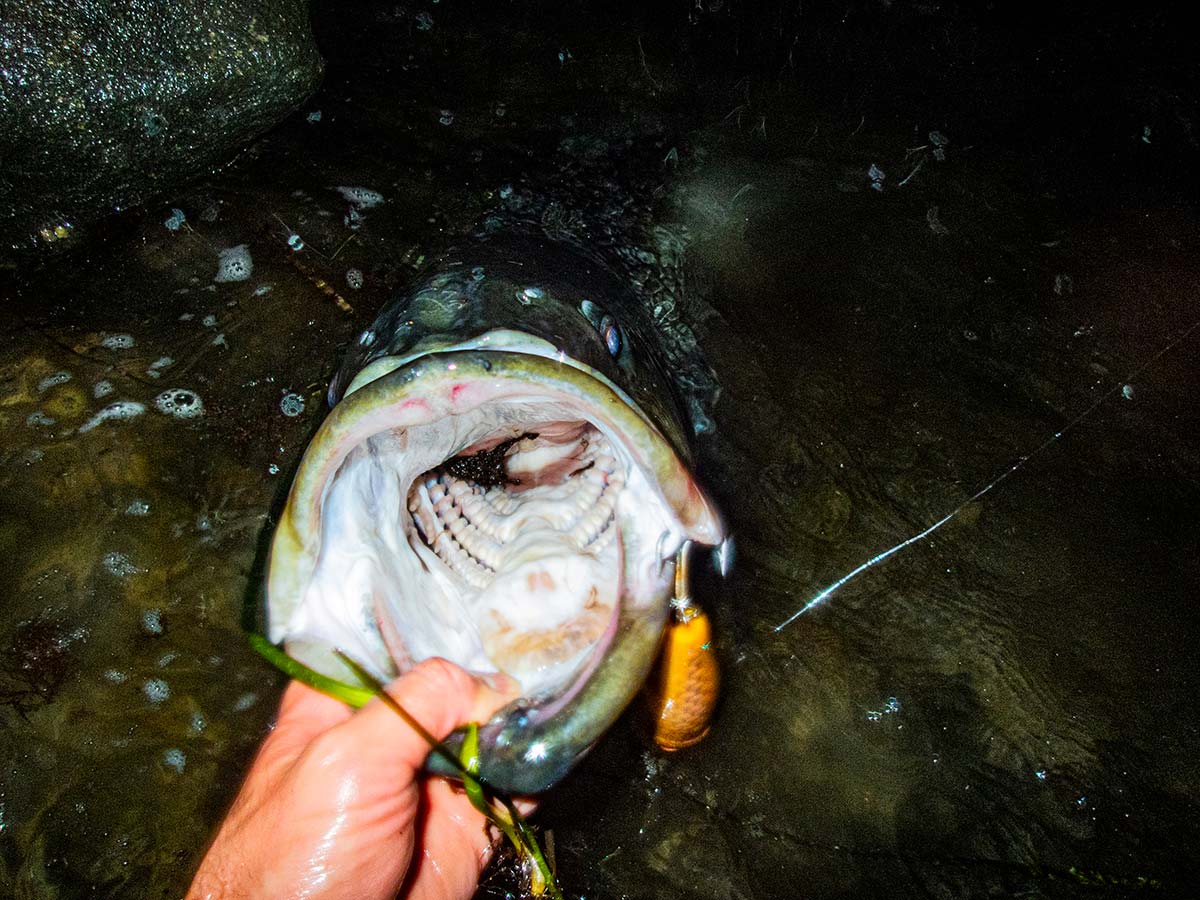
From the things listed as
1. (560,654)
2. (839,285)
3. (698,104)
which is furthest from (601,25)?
(560,654)

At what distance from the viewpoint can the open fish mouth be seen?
1791 mm

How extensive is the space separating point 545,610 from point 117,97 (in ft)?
9.77

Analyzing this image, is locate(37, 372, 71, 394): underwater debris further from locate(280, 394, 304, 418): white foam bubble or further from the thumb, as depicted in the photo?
the thumb

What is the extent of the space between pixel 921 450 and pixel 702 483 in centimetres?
101

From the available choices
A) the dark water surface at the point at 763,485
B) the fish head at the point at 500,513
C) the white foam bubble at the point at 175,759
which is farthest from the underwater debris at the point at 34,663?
the fish head at the point at 500,513

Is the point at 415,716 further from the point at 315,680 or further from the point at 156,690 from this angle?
the point at 156,690

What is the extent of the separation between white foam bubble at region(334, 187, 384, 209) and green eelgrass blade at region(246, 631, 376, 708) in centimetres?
271

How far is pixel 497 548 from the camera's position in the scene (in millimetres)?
2404

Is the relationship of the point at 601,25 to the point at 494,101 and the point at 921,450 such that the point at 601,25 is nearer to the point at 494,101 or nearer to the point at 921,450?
the point at 494,101

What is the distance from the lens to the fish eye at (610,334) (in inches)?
101

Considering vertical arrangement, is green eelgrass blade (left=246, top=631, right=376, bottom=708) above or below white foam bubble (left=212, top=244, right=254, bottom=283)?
below

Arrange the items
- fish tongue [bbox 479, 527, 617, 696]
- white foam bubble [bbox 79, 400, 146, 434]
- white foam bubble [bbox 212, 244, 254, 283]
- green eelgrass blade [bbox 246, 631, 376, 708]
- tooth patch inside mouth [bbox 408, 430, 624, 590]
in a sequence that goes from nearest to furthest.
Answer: green eelgrass blade [bbox 246, 631, 376, 708] → fish tongue [bbox 479, 527, 617, 696] → tooth patch inside mouth [bbox 408, 430, 624, 590] → white foam bubble [bbox 79, 400, 146, 434] → white foam bubble [bbox 212, 244, 254, 283]

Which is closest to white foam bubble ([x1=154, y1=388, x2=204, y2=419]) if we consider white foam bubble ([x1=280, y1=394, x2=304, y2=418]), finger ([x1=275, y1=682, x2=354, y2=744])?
white foam bubble ([x1=280, y1=394, x2=304, y2=418])

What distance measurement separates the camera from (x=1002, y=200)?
4027 millimetres
